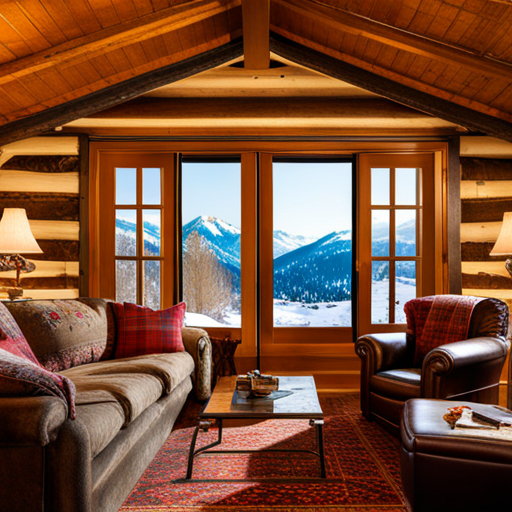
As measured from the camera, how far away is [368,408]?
3.86 meters

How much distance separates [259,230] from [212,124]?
3.74ft

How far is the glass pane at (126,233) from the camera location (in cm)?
520

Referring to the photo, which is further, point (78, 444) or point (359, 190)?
point (359, 190)

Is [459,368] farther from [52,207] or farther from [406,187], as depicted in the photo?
[52,207]

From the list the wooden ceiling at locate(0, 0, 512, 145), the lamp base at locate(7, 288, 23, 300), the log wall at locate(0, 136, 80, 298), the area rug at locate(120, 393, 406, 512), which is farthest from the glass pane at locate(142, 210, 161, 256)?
the area rug at locate(120, 393, 406, 512)

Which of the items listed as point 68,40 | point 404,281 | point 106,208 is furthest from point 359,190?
point 68,40

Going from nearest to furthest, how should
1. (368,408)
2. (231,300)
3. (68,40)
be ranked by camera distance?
(68,40)
(368,408)
(231,300)

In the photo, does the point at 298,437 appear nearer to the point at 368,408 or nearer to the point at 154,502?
the point at 368,408

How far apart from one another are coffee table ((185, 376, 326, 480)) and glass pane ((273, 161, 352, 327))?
3979 mm

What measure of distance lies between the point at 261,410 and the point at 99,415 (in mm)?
909

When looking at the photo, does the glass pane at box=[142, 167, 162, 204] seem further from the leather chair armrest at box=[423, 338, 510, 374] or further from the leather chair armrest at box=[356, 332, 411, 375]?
the leather chair armrest at box=[423, 338, 510, 374]

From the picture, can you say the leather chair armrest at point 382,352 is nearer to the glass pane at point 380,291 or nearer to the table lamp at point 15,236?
the glass pane at point 380,291

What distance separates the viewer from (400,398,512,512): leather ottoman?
2.10 meters

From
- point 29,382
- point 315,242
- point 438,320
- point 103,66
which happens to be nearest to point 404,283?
point 438,320
